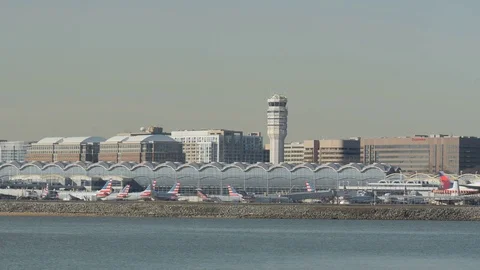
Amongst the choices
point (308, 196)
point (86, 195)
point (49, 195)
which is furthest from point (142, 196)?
point (308, 196)

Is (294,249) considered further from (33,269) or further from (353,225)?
(353,225)

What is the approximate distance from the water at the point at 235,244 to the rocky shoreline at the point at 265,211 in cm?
338

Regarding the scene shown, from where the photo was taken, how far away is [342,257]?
74875 millimetres

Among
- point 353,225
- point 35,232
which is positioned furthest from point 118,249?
point 353,225

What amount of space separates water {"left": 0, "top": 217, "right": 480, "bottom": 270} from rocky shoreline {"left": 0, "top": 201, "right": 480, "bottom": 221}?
133 inches

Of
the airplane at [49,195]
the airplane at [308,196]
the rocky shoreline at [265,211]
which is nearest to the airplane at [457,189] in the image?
the airplane at [308,196]

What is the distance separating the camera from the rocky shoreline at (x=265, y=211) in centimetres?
12500

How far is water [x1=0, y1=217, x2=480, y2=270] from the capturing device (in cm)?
6981

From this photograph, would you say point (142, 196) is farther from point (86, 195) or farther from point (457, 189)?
point (457, 189)

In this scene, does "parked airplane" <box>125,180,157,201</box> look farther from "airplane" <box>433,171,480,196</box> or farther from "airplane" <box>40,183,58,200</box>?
"airplane" <box>433,171,480,196</box>

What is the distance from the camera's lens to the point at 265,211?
415ft

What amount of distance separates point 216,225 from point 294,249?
31.9m

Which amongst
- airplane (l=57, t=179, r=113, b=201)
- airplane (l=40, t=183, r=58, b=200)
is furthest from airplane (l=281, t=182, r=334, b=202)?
airplane (l=40, t=183, r=58, b=200)

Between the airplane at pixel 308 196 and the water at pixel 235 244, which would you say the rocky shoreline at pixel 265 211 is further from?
the airplane at pixel 308 196
